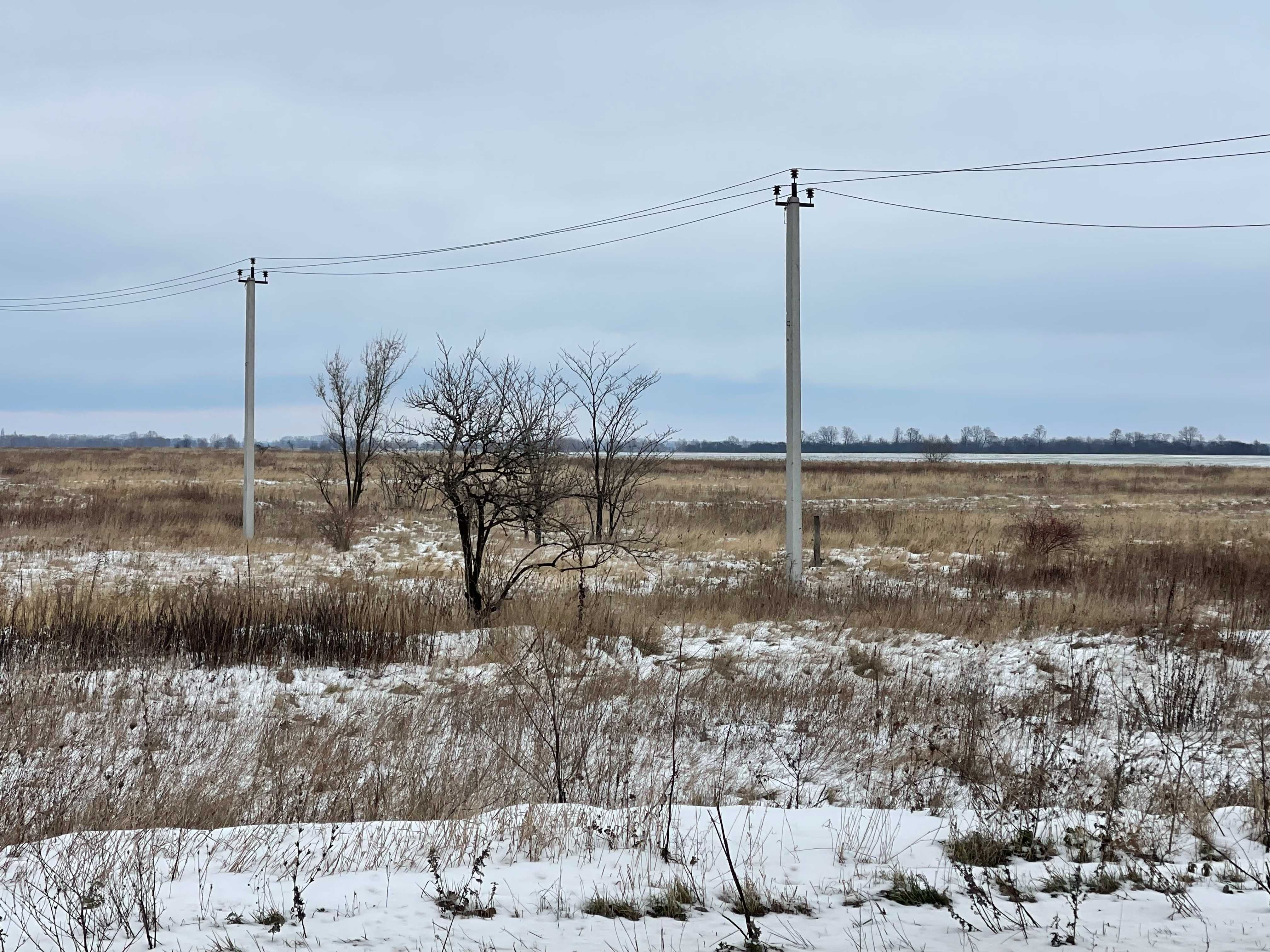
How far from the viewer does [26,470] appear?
4866 cm

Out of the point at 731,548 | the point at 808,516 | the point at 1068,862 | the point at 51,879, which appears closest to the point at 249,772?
the point at 51,879

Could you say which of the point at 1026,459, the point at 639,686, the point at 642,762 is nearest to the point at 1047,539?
the point at 639,686

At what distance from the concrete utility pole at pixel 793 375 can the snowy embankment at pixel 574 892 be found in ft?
32.3

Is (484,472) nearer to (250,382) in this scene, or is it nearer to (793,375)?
(793,375)

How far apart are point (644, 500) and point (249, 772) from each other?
30.3m

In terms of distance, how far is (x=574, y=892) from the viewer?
13.9 ft

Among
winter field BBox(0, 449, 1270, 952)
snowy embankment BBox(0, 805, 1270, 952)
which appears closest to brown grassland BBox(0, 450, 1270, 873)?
winter field BBox(0, 449, 1270, 952)

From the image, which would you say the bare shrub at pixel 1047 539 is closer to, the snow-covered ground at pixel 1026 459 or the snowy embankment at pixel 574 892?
the snowy embankment at pixel 574 892

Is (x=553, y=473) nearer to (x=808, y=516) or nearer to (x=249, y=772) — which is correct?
(x=249, y=772)

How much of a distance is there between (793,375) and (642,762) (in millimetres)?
9703

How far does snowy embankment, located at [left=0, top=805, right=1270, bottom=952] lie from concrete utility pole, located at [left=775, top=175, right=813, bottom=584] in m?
9.85

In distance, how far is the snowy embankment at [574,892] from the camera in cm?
376

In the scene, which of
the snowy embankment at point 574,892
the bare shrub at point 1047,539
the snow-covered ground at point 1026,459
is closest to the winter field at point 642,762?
the snowy embankment at point 574,892

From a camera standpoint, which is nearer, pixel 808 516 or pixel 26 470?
pixel 808 516
